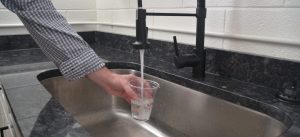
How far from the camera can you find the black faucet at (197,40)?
71cm

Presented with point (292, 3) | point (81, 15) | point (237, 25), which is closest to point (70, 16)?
point (81, 15)

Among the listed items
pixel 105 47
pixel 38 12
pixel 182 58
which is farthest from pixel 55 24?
pixel 105 47

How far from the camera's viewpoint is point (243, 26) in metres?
0.76

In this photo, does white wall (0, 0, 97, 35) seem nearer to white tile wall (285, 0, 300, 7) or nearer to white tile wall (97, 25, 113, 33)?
white tile wall (97, 25, 113, 33)

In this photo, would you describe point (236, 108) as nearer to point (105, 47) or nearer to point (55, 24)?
point (55, 24)

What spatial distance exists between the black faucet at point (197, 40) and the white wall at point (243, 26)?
0.09m

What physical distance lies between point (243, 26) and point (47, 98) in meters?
0.56

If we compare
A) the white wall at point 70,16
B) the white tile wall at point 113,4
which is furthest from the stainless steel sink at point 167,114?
the white wall at point 70,16

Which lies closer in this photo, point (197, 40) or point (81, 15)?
point (197, 40)

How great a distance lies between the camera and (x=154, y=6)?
111cm

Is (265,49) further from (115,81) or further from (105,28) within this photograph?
(105,28)

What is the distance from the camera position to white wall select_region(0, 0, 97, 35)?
129 centimetres

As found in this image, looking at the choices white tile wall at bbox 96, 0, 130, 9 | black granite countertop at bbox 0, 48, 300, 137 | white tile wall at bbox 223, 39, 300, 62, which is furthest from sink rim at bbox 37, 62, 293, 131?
white tile wall at bbox 96, 0, 130, 9

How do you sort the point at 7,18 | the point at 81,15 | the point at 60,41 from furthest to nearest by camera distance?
the point at 81,15, the point at 7,18, the point at 60,41
